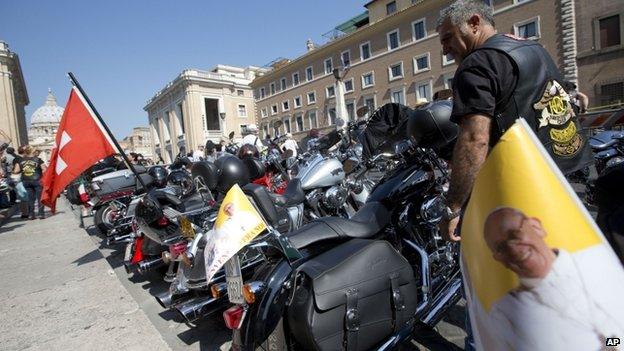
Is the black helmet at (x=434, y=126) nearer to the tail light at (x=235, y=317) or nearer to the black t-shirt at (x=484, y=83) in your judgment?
the black t-shirt at (x=484, y=83)

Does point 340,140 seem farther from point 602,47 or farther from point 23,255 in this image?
point 602,47

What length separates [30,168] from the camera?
9.27 metres

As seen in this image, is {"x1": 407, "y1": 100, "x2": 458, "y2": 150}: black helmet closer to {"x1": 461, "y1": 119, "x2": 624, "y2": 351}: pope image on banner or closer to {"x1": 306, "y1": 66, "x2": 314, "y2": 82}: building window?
{"x1": 461, "y1": 119, "x2": 624, "y2": 351}: pope image on banner

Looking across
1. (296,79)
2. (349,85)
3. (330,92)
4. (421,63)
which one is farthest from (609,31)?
(296,79)

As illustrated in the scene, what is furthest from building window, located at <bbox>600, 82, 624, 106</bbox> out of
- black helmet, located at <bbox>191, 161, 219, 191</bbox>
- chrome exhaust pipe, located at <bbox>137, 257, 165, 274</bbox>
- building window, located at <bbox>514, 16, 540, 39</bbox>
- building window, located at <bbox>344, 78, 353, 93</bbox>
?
chrome exhaust pipe, located at <bbox>137, 257, 165, 274</bbox>

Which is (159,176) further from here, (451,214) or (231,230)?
(451,214)

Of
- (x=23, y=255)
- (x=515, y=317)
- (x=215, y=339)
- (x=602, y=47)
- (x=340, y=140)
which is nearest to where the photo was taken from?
(x=515, y=317)

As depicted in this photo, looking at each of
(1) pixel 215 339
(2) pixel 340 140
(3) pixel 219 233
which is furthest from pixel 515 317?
(2) pixel 340 140

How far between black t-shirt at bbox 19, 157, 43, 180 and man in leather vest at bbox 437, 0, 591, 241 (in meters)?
10.6

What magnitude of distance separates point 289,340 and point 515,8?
3072cm

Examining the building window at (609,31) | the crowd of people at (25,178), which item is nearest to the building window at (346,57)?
the building window at (609,31)

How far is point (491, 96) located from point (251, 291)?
1.42m

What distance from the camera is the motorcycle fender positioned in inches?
69.7

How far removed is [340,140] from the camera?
507cm
